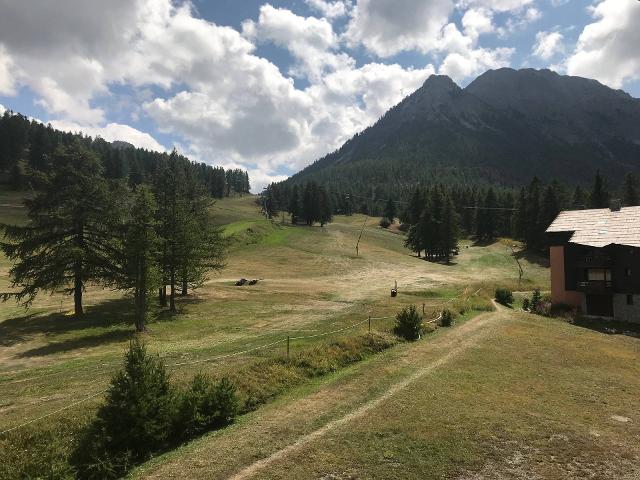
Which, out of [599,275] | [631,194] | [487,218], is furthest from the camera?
[487,218]

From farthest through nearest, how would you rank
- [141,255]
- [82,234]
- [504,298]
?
[504,298]
[82,234]
[141,255]

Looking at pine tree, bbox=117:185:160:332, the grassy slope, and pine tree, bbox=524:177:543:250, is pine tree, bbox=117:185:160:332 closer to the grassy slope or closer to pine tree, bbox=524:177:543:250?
the grassy slope

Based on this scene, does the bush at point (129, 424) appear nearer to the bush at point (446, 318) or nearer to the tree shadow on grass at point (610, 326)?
the bush at point (446, 318)

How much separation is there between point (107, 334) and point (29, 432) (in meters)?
20.0

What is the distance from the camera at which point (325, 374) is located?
21484 millimetres

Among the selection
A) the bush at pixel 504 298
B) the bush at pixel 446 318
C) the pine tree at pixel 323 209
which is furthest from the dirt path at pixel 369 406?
the pine tree at pixel 323 209

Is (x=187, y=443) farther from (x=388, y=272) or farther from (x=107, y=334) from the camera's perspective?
(x=388, y=272)

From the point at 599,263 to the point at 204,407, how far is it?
4520 centimetres

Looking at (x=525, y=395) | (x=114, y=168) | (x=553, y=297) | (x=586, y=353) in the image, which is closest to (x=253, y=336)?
(x=525, y=395)

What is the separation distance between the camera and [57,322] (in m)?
35.9

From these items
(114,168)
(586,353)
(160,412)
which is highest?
(114,168)

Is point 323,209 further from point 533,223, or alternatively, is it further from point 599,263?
point 599,263

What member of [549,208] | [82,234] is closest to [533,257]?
[549,208]

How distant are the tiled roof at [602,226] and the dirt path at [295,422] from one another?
31270 mm
